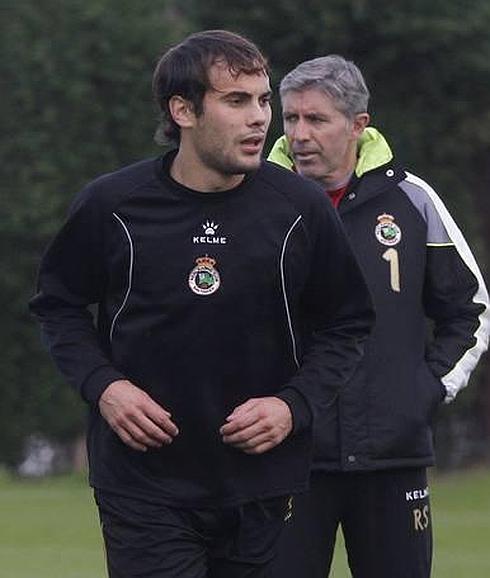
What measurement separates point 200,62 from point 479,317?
5.76ft

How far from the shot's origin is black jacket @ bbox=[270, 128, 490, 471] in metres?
6.75

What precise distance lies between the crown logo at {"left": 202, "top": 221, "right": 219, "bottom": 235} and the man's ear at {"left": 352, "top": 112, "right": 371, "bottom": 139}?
1.31 m

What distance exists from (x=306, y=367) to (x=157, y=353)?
433mm

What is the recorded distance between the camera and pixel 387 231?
686 cm

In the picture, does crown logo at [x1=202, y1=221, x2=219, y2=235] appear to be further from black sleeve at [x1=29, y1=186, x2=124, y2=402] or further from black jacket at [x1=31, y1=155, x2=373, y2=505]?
black sleeve at [x1=29, y1=186, x2=124, y2=402]

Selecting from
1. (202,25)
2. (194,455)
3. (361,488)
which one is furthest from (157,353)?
(202,25)

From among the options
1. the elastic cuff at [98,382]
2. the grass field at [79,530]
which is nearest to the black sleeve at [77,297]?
the elastic cuff at [98,382]

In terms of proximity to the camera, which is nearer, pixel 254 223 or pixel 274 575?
pixel 254 223

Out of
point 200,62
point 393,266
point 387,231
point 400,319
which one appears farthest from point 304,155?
point 200,62

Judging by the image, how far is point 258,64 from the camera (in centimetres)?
585

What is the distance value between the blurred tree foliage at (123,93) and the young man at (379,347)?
1277 centimetres

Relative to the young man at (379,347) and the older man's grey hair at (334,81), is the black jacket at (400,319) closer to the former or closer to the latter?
the young man at (379,347)

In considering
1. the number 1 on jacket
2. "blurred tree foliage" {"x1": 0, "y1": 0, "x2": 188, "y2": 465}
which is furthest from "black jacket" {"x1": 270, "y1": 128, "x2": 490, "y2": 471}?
"blurred tree foliage" {"x1": 0, "y1": 0, "x2": 188, "y2": 465}

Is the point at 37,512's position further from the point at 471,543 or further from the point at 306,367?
the point at 306,367
